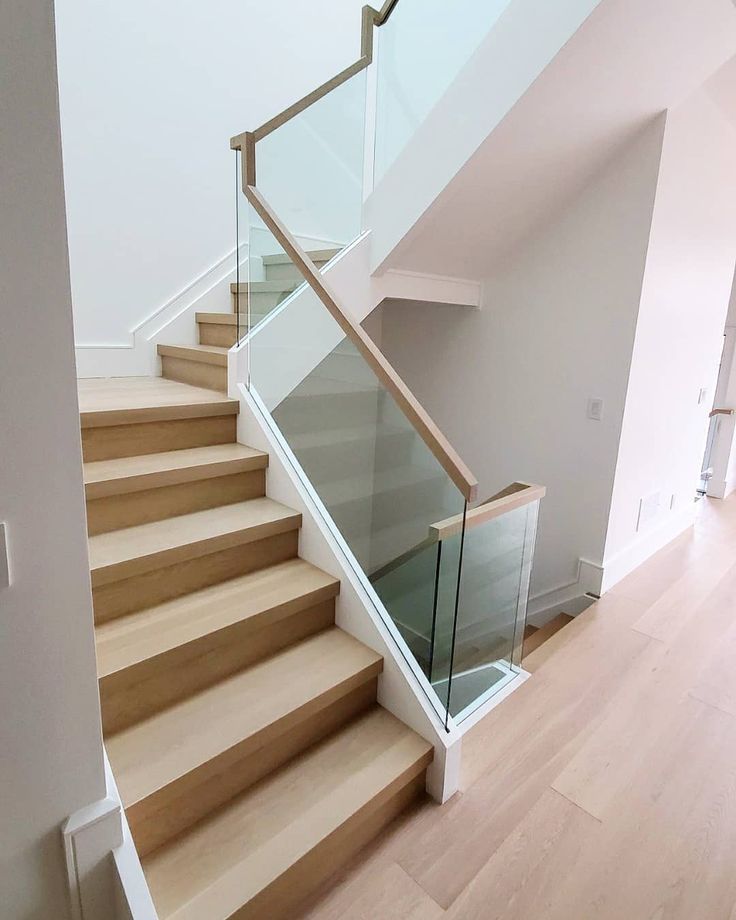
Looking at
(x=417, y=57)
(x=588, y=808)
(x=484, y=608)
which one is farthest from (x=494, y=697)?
(x=417, y=57)

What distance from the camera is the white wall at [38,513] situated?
35.7 inches

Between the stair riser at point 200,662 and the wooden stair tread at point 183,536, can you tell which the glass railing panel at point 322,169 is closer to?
the wooden stair tread at point 183,536

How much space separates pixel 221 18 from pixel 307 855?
4.33 meters

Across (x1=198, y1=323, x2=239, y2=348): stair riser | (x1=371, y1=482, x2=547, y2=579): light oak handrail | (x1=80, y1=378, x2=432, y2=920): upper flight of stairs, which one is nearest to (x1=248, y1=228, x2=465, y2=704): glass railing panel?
(x1=371, y1=482, x2=547, y2=579): light oak handrail

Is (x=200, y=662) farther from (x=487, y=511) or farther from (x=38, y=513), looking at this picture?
(x=487, y=511)

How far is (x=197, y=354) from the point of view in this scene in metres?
2.97

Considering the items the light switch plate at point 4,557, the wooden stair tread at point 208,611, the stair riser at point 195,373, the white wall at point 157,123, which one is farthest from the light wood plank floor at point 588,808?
the white wall at point 157,123

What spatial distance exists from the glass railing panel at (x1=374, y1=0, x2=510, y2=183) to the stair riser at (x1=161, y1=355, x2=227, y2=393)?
1347 mm

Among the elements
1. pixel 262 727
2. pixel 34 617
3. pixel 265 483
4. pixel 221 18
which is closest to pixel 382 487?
pixel 265 483

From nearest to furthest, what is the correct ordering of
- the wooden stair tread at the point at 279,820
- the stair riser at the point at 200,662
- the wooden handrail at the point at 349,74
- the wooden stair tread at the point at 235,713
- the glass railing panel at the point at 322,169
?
the wooden stair tread at the point at 279,820, the wooden stair tread at the point at 235,713, the stair riser at the point at 200,662, the wooden handrail at the point at 349,74, the glass railing panel at the point at 322,169

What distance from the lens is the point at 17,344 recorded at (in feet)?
3.14

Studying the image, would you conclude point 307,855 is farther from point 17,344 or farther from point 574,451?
point 574,451

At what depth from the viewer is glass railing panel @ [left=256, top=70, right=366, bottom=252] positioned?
2.77m

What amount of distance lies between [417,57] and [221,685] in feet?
9.69
